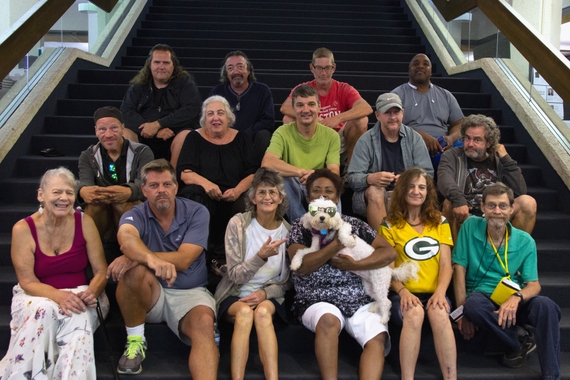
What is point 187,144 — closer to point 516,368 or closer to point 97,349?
point 97,349

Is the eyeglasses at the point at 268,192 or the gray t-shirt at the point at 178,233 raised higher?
the eyeglasses at the point at 268,192

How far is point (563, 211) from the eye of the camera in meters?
3.88

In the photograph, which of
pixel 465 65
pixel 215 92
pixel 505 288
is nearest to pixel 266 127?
pixel 215 92

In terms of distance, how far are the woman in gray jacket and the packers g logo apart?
61 centimetres

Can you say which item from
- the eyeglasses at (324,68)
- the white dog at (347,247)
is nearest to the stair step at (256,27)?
the eyeglasses at (324,68)

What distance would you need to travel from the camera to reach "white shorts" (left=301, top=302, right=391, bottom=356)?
9.20 ft

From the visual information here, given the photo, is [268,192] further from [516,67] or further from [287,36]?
[287,36]

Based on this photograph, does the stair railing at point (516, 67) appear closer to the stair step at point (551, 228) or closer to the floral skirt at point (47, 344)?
the stair step at point (551, 228)

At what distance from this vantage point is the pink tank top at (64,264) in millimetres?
2797

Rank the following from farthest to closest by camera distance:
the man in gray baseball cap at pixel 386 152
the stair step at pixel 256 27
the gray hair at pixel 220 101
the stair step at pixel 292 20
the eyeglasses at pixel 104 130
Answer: the stair step at pixel 292 20, the stair step at pixel 256 27, the gray hair at pixel 220 101, the man in gray baseball cap at pixel 386 152, the eyeglasses at pixel 104 130

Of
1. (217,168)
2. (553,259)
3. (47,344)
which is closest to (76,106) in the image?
(217,168)

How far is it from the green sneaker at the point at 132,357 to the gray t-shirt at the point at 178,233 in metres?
0.30

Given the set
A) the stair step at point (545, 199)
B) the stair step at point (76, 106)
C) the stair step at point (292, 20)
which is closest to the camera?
the stair step at point (545, 199)

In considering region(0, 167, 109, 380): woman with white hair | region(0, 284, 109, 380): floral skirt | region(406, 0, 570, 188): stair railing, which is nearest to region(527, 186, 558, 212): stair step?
region(406, 0, 570, 188): stair railing
